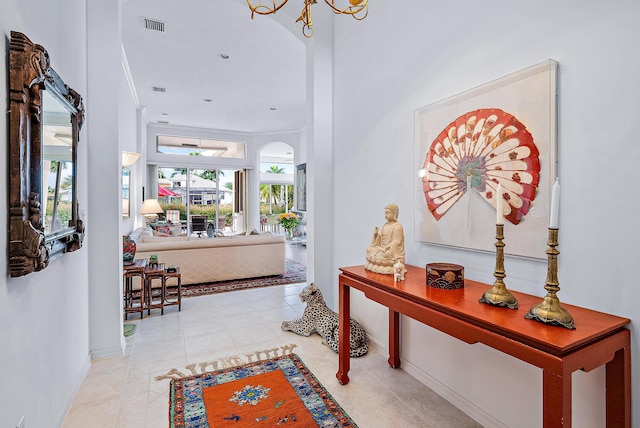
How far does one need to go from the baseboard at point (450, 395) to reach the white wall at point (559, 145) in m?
0.01

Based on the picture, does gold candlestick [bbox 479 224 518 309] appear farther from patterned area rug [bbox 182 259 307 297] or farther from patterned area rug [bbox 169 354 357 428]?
patterned area rug [bbox 182 259 307 297]

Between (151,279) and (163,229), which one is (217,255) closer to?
(151,279)

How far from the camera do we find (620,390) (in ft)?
4.14

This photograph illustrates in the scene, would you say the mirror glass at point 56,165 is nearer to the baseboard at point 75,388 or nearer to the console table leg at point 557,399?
the baseboard at point 75,388

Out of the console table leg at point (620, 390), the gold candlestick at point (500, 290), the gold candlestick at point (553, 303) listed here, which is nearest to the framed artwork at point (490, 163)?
the gold candlestick at point (500, 290)

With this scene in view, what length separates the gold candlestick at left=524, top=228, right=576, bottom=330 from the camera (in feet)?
3.95

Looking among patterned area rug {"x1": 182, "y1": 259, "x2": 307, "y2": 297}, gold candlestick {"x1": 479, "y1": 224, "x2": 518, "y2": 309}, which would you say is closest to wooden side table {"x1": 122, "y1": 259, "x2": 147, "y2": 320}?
patterned area rug {"x1": 182, "y1": 259, "x2": 307, "y2": 297}

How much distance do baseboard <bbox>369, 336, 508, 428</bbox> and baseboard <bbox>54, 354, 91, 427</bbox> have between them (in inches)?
86.1

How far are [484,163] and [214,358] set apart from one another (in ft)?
8.08

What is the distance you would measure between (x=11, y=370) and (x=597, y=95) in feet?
8.52

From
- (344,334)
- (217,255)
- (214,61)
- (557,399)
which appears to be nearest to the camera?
(557,399)

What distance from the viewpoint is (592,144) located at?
1.37 m

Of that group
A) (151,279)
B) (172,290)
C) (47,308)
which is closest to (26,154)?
(47,308)

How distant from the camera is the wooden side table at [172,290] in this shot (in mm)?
3738
